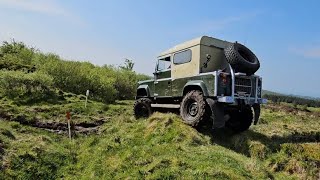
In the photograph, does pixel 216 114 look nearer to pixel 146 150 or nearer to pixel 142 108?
pixel 146 150

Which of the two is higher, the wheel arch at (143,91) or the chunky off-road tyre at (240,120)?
the wheel arch at (143,91)

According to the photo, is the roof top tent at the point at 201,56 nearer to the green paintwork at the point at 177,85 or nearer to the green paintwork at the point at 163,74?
the green paintwork at the point at 177,85

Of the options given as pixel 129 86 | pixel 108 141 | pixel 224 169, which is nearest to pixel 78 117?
pixel 108 141

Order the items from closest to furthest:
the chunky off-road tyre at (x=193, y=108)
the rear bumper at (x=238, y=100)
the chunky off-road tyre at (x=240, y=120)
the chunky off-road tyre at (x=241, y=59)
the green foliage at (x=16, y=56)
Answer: the rear bumper at (x=238, y=100) → the chunky off-road tyre at (x=193, y=108) → the chunky off-road tyre at (x=241, y=59) → the chunky off-road tyre at (x=240, y=120) → the green foliage at (x=16, y=56)

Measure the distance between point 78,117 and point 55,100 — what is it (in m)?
6.81

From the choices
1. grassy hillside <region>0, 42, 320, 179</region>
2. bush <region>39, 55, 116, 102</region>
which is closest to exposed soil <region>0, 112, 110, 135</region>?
grassy hillside <region>0, 42, 320, 179</region>

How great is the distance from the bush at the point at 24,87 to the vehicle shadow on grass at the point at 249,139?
1457cm

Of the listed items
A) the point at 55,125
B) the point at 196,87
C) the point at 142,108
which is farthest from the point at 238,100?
the point at 55,125

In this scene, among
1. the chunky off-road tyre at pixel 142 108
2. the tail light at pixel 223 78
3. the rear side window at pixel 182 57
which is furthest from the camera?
the chunky off-road tyre at pixel 142 108

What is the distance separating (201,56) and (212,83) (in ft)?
6.23

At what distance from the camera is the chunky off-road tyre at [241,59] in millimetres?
13234

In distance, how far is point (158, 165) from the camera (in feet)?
31.0

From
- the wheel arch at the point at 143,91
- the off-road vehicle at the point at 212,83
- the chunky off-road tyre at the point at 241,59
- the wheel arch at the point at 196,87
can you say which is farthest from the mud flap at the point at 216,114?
the wheel arch at the point at 143,91

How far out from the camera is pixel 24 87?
24.6 metres
